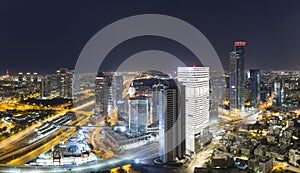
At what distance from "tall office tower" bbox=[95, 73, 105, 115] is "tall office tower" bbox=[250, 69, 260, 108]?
5381 millimetres

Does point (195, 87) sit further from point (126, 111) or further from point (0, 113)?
point (0, 113)

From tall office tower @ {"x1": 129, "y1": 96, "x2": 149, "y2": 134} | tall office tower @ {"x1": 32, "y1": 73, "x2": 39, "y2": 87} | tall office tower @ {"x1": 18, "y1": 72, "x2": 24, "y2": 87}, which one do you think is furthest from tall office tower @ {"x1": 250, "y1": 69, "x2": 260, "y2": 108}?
tall office tower @ {"x1": 18, "y1": 72, "x2": 24, "y2": 87}

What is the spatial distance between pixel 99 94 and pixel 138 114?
6.38ft

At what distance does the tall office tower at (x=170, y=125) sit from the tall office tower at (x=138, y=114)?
4.71ft

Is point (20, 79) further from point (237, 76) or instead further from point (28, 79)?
Answer: point (237, 76)

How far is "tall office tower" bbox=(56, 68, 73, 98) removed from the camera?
472 inches

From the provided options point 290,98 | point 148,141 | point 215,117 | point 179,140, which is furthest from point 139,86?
point 290,98

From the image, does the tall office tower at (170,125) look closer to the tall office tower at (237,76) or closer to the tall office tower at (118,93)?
the tall office tower at (118,93)

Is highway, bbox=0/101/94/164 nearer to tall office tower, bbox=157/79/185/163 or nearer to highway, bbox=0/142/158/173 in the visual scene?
highway, bbox=0/142/158/173

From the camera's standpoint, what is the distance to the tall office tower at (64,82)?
1200 centimetres

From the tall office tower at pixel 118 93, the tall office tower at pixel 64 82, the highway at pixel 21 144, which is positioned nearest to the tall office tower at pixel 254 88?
the tall office tower at pixel 118 93

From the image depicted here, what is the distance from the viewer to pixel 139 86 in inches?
337

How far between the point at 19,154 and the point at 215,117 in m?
4.79

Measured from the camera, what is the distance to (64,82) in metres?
12.3
